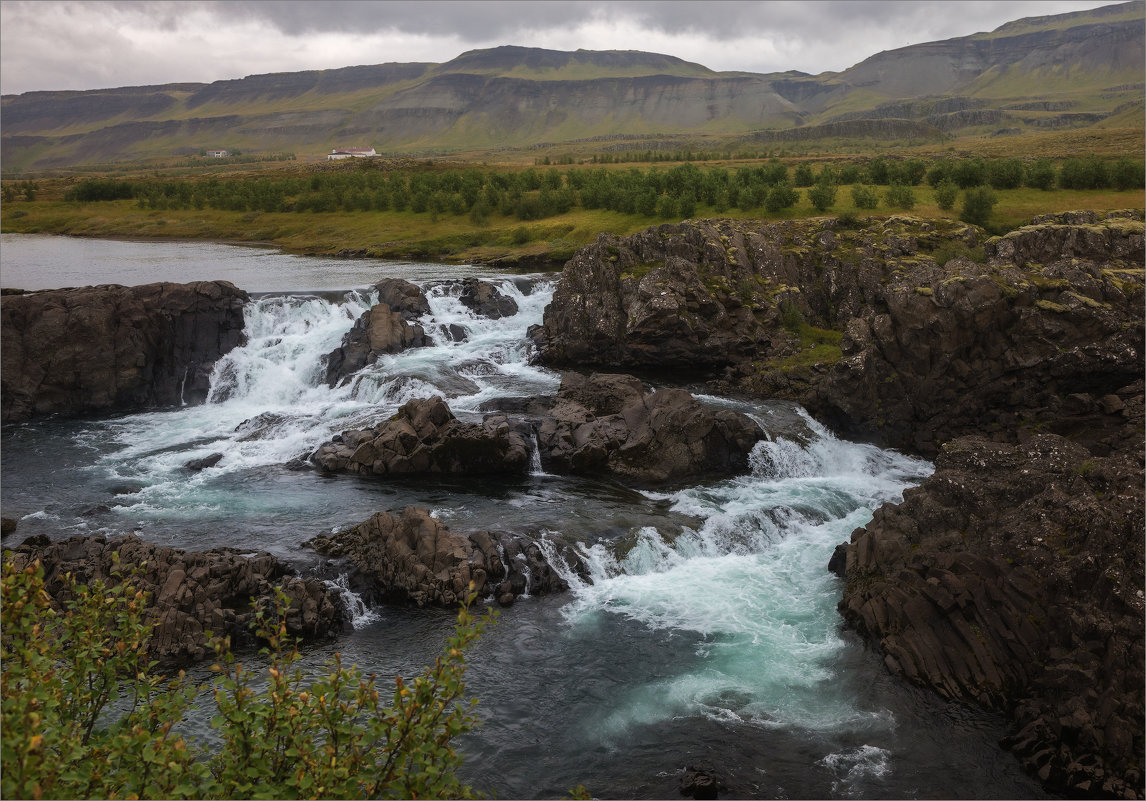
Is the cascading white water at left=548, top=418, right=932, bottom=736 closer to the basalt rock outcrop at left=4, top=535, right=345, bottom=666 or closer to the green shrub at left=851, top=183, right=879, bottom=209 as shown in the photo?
the basalt rock outcrop at left=4, top=535, right=345, bottom=666

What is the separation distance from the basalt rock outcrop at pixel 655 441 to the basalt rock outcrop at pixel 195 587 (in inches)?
586

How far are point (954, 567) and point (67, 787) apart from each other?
72.1ft

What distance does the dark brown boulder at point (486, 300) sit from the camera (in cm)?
6250

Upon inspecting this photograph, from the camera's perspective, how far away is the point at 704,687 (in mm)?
22484

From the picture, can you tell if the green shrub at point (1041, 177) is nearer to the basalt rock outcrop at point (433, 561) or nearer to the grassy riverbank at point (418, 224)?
the grassy riverbank at point (418, 224)

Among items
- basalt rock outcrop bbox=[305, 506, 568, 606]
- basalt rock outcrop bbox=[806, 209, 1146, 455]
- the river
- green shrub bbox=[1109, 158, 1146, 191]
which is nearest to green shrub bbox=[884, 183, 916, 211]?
green shrub bbox=[1109, 158, 1146, 191]

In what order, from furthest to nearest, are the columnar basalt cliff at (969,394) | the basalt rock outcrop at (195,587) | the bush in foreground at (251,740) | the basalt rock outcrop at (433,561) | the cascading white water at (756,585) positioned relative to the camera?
the basalt rock outcrop at (433,561), the basalt rock outcrop at (195,587), the cascading white water at (756,585), the columnar basalt cliff at (969,394), the bush in foreground at (251,740)

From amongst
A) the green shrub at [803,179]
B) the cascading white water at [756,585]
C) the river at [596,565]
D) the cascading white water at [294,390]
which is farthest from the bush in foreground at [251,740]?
the green shrub at [803,179]

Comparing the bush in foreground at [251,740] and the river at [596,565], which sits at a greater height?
the bush in foreground at [251,740]

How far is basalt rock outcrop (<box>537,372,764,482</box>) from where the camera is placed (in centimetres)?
3712

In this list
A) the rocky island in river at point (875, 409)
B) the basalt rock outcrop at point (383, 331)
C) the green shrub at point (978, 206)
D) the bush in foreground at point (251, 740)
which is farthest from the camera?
the green shrub at point (978, 206)

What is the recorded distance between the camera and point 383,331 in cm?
5400

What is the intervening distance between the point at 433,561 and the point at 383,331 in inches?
1153

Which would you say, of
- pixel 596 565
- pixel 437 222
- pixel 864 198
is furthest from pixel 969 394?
pixel 437 222
